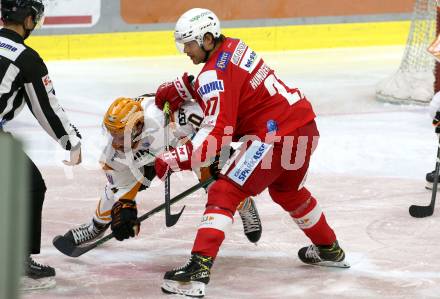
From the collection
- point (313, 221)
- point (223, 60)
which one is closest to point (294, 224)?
point (313, 221)

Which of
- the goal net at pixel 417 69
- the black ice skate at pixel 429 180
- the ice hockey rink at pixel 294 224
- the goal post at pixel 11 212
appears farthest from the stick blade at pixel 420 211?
the goal post at pixel 11 212

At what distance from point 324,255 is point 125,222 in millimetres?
744

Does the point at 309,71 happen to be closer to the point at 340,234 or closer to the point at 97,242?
the point at 340,234

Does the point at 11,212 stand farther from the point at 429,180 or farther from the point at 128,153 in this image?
the point at 429,180

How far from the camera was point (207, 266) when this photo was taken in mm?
2787

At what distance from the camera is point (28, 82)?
274 centimetres

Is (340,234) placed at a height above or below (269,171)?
below

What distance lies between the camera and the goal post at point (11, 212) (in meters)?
0.91

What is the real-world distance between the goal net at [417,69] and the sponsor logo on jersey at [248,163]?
4.21m

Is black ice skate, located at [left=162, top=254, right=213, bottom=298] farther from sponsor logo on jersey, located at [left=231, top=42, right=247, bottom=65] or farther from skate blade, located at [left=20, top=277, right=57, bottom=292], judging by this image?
sponsor logo on jersey, located at [left=231, top=42, right=247, bottom=65]

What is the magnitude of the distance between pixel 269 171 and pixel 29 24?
90 cm

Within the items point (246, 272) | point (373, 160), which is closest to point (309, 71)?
point (373, 160)

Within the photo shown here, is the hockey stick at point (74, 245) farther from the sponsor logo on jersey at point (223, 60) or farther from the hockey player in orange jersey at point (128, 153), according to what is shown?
the sponsor logo on jersey at point (223, 60)

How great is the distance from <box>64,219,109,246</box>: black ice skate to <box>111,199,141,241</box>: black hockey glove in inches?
13.5
